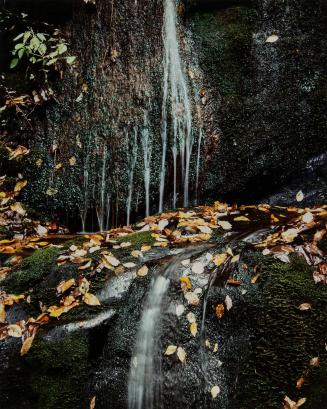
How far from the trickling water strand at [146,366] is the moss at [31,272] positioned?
1.20 m

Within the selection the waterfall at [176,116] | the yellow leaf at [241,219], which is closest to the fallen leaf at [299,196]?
the yellow leaf at [241,219]

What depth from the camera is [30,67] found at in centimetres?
686

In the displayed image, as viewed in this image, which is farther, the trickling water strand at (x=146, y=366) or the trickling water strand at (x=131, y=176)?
the trickling water strand at (x=131, y=176)

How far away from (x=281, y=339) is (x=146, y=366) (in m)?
1.08

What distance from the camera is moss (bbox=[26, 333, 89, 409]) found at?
11.7 ft

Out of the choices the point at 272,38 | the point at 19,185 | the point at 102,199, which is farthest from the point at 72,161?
the point at 272,38

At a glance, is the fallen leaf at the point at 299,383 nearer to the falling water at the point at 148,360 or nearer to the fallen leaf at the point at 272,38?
the falling water at the point at 148,360

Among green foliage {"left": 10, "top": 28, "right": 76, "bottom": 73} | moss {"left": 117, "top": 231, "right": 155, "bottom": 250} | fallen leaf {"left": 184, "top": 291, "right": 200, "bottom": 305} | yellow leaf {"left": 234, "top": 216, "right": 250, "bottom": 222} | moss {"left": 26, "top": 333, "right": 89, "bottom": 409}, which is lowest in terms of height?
moss {"left": 26, "top": 333, "right": 89, "bottom": 409}

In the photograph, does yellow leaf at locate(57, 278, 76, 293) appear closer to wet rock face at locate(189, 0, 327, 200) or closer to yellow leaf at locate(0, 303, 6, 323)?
yellow leaf at locate(0, 303, 6, 323)

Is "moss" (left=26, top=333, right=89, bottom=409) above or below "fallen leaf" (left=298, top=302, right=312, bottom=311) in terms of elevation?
below

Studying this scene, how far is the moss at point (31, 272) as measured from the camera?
4.07 m

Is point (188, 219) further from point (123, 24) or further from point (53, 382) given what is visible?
point (123, 24)

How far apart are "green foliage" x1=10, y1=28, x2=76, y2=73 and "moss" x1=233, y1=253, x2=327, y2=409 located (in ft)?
15.6

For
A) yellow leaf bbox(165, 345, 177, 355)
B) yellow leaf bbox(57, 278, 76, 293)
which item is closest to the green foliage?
yellow leaf bbox(57, 278, 76, 293)
